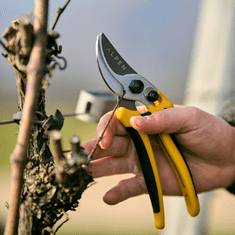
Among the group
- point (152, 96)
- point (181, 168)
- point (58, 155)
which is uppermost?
point (152, 96)

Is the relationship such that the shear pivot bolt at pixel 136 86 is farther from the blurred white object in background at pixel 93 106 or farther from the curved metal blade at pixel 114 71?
the blurred white object in background at pixel 93 106

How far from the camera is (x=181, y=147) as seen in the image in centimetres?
104

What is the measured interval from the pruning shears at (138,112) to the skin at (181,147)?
5cm

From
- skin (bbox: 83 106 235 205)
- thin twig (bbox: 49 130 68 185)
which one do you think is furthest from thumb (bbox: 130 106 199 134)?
thin twig (bbox: 49 130 68 185)

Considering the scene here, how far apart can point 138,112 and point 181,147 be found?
0.33m

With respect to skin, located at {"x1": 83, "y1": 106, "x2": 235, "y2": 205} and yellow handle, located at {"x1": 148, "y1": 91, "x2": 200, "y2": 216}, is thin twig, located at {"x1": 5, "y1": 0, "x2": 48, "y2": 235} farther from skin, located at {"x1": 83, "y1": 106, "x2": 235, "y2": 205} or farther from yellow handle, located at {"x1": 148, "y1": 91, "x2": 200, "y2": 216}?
yellow handle, located at {"x1": 148, "y1": 91, "x2": 200, "y2": 216}

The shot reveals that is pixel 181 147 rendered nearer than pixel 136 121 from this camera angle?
No

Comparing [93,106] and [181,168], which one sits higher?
[93,106]

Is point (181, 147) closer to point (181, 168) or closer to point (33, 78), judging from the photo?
point (181, 168)

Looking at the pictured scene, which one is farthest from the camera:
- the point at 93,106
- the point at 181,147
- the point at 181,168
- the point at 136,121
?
the point at 93,106

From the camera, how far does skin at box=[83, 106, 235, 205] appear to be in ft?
2.77

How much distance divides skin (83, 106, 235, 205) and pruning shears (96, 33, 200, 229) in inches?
2.0

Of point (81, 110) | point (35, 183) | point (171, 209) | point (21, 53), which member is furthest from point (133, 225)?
point (21, 53)

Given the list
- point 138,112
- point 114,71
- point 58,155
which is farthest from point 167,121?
point 58,155
